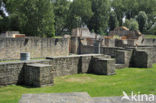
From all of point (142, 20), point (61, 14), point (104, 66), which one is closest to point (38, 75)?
point (104, 66)

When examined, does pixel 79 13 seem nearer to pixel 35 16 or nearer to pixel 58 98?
pixel 35 16

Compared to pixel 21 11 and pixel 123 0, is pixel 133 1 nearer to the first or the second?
pixel 123 0

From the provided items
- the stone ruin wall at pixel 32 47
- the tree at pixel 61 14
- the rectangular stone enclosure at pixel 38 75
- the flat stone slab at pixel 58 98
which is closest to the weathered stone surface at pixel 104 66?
the rectangular stone enclosure at pixel 38 75

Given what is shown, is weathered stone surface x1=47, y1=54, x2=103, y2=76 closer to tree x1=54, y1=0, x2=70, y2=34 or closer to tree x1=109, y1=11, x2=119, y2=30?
tree x1=54, y1=0, x2=70, y2=34

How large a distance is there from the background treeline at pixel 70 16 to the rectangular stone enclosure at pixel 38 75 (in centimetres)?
2581

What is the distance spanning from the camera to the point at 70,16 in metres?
62.8

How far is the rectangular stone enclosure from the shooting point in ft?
32.7

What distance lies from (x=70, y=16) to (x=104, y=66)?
50505mm

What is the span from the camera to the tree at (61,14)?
60.0 metres

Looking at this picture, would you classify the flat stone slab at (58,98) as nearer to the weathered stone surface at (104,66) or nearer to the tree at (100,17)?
the weathered stone surface at (104,66)

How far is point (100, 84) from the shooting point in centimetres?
1070

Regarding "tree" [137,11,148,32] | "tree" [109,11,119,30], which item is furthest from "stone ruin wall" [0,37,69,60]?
"tree" [137,11,148,32]

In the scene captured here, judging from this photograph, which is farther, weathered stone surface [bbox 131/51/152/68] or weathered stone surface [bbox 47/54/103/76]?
weathered stone surface [bbox 131/51/152/68]

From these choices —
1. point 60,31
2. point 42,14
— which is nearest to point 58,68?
point 42,14
